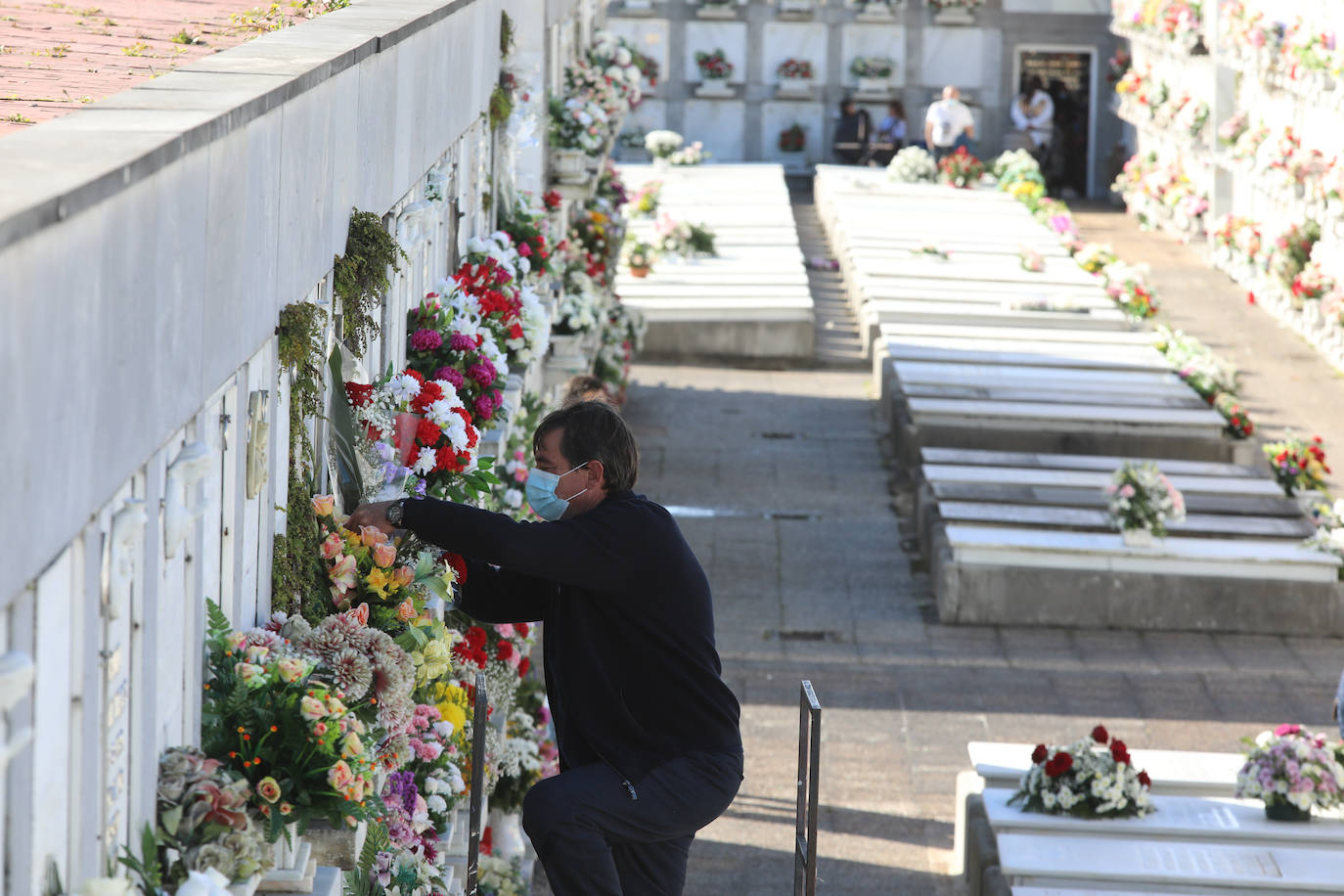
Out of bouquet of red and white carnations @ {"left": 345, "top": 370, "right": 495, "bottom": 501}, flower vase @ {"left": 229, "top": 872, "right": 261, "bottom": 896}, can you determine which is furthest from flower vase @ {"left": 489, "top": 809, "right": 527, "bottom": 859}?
flower vase @ {"left": 229, "top": 872, "right": 261, "bottom": 896}

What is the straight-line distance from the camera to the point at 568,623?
13.1 feet

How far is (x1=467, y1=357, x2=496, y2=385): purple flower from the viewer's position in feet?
18.4

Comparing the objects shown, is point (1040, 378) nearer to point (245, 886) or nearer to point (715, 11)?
point (245, 886)

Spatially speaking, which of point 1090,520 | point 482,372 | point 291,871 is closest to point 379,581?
point 291,871

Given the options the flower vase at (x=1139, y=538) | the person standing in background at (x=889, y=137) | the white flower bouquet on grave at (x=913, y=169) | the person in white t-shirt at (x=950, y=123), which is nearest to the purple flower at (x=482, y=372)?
the flower vase at (x=1139, y=538)

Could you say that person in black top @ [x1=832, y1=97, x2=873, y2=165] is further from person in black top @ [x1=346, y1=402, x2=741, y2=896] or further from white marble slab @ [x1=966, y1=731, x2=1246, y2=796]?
person in black top @ [x1=346, y1=402, x2=741, y2=896]

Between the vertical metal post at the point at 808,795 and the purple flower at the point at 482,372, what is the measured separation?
193cm

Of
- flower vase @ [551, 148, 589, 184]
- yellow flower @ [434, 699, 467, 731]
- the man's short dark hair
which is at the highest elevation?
flower vase @ [551, 148, 589, 184]

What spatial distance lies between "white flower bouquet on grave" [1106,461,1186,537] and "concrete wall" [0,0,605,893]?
299 inches

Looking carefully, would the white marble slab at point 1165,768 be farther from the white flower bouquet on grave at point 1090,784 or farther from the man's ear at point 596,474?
the man's ear at point 596,474

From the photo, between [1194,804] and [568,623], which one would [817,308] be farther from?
[568,623]

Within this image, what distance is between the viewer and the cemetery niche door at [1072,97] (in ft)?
103

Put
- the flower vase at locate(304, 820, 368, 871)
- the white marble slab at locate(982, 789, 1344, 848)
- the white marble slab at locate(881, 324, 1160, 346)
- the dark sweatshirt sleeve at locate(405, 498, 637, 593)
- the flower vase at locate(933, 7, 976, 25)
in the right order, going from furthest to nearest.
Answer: the flower vase at locate(933, 7, 976, 25), the white marble slab at locate(881, 324, 1160, 346), the white marble slab at locate(982, 789, 1344, 848), the dark sweatshirt sleeve at locate(405, 498, 637, 593), the flower vase at locate(304, 820, 368, 871)

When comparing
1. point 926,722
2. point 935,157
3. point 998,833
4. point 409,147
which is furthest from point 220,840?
point 935,157
